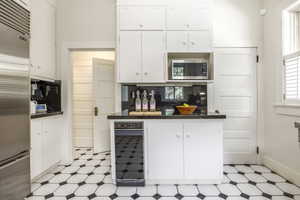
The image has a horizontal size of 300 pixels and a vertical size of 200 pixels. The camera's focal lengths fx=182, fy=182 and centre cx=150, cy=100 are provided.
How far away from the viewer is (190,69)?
9.02 ft

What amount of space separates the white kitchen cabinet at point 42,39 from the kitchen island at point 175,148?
1428mm

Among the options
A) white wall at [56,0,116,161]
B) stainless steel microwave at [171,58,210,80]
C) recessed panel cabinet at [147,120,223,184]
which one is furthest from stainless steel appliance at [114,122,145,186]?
white wall at [56,0,116,161]

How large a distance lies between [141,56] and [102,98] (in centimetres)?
171

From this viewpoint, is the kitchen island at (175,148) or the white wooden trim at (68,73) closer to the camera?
the kitchen island at (175,148)

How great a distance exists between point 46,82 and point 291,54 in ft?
12.3

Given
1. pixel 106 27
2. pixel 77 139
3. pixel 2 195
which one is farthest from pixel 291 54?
pixel 77 139

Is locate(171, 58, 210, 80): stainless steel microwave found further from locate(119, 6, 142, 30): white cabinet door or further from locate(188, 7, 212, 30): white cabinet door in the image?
locate(119, 6, 142, 30): white cabinet door

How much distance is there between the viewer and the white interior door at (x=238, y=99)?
10.4 ft

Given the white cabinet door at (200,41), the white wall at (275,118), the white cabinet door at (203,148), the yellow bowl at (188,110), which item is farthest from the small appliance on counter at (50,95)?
the white wall at (275,118)

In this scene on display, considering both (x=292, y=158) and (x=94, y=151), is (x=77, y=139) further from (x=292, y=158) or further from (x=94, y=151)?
(x=292, y=158)

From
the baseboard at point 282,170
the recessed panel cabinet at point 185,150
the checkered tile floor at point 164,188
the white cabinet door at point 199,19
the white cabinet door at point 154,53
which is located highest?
the white cabinet door at point 199,19

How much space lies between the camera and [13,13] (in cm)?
164

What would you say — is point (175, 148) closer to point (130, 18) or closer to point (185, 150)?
point (185, 150)

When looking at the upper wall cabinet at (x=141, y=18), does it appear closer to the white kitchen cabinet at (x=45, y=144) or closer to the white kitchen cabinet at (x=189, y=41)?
the white kitchen cabinet at (x=189, y=41)
